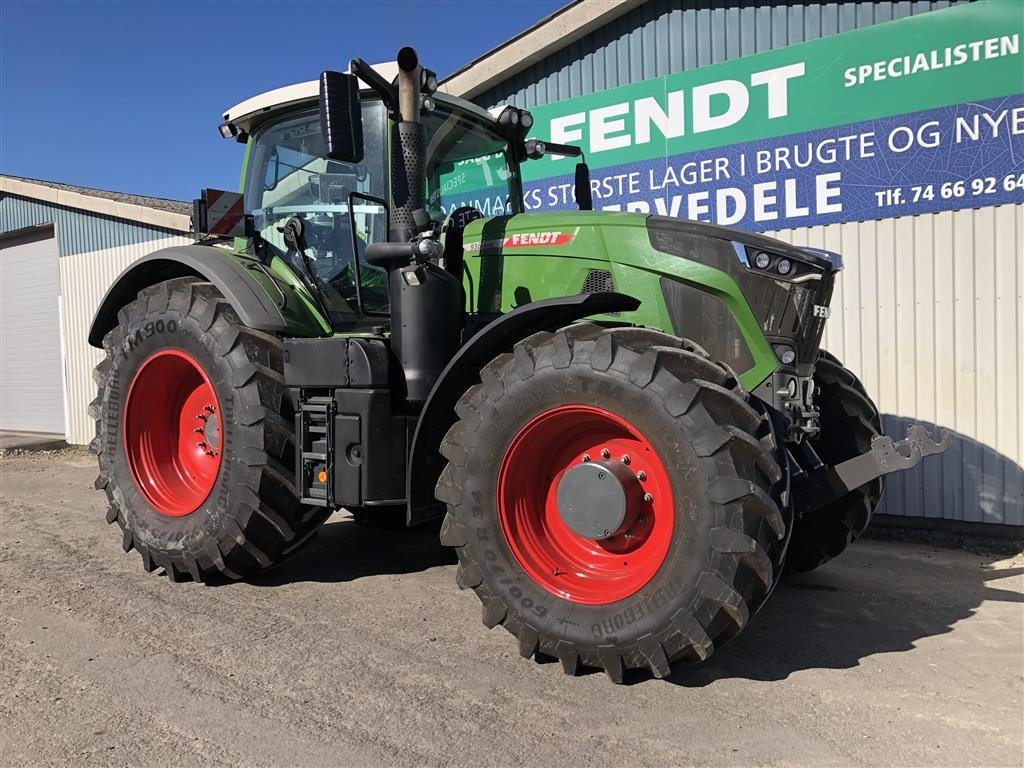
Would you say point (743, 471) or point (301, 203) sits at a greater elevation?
point (301, 203)

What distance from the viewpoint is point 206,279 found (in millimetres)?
4785

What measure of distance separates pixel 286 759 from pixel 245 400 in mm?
2131

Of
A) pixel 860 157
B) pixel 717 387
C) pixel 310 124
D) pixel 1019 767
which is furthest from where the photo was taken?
pixel 860 157

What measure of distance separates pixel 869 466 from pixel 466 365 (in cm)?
185

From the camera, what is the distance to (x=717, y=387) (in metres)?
2.97

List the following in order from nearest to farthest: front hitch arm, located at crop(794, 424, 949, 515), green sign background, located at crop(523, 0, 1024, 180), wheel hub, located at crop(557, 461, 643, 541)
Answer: wheel hub, located at crop(557, 461, 643, 541)
front hitch arm, located at crop(794, 424, 949, 515)
green sign background, located at crop(523, 0, 1024, 180)

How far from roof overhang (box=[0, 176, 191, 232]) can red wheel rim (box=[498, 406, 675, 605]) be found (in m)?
9.15

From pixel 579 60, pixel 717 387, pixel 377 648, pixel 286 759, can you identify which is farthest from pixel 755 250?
pixel 579 60

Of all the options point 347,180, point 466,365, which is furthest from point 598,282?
point 347,180

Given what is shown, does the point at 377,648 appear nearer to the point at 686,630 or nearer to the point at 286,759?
the point at 286,759

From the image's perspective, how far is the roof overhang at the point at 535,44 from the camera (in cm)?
742

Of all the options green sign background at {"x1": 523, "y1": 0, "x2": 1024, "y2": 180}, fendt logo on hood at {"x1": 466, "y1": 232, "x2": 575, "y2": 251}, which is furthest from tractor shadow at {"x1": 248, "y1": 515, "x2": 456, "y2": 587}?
green sign background at {"x1": 523, "y1": 0, "x2": 1024, "y2": 180}

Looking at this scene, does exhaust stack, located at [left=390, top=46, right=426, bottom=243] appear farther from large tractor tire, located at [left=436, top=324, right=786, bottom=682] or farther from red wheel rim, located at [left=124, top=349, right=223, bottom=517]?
red wheel rim, located at [left=124, top=349, right=223, bottom=517]

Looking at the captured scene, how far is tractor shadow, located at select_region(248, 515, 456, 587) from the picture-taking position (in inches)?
189
